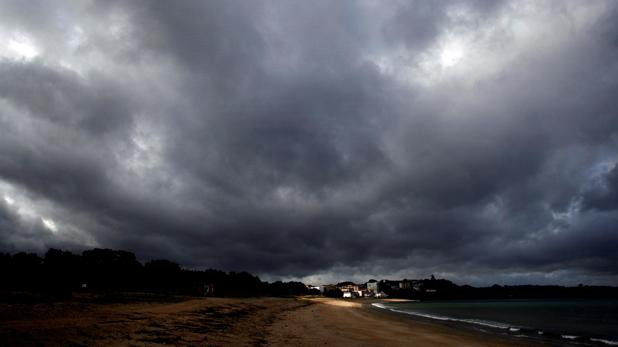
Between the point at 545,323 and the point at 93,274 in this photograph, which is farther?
the point at 93,274

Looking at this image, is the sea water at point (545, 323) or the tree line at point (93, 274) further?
the tree line at point (93, 274)

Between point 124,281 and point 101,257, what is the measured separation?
917 inches

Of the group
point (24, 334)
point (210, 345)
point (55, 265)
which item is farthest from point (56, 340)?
point (55, 265)

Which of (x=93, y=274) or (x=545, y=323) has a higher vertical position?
(x=93, y=274)

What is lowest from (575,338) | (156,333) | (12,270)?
(575,338)

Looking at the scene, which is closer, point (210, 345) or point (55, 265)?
point (210, 345)

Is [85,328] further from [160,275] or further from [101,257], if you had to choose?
[101,257]

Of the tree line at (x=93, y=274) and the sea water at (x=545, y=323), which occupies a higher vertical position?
the tree line at (x=93, y=274)

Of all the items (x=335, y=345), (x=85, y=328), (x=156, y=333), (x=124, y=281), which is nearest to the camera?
(x=85, y=328)

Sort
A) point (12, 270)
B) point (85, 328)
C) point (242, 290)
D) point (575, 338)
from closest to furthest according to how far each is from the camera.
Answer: point (85, 328), point (575, 338), point (12, 270), point (242, 290)

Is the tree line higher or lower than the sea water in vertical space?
higher

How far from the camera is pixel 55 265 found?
71.2m

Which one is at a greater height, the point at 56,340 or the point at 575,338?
the point at 56,340

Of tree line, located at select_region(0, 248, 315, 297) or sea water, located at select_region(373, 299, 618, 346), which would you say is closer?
sea water, located at select_region(373, 299, 618, 346)
